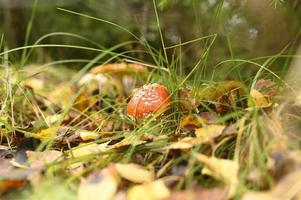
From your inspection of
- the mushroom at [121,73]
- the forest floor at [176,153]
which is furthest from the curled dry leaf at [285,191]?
the mushroom at [121,73]

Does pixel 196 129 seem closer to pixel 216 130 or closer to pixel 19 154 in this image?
pixel 216 130

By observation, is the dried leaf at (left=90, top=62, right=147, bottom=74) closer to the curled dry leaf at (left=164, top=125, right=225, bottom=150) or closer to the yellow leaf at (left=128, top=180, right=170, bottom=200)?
the curled dry leaf at (left=164, top=125, right=225, bottom=150)

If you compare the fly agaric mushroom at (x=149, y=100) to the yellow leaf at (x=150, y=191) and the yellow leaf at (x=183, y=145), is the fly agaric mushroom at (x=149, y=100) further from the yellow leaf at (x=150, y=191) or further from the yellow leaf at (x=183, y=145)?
the yellow leaf at (x=150, y=191)

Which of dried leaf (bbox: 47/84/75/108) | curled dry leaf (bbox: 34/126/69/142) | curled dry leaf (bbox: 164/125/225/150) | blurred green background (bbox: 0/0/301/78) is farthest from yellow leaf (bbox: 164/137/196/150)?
dried leaf (bbox: 47/84/75/108)

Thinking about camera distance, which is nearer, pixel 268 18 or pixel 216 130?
pixel 216 130

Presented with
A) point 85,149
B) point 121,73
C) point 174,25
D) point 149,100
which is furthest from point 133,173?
point 174,25

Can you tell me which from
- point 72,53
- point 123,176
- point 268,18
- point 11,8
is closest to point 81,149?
point 123,176

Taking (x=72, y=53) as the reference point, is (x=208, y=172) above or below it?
above
